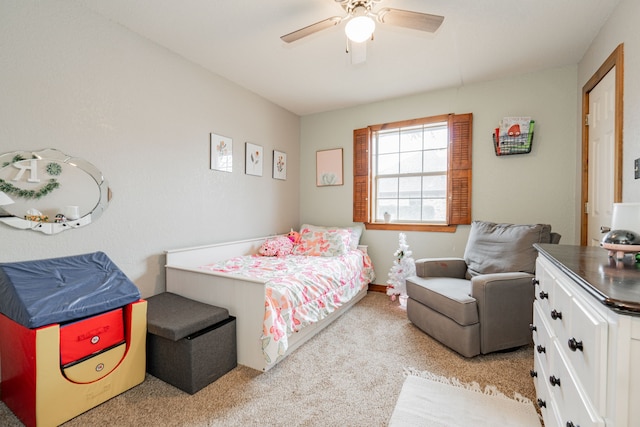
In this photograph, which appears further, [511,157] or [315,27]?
[511,157]

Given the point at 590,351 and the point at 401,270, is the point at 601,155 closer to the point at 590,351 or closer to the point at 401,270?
the point at 401,270

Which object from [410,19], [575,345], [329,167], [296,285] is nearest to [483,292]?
[575,345]

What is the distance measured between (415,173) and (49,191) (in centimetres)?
353

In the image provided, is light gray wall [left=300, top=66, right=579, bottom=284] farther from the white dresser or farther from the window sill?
the white dresser

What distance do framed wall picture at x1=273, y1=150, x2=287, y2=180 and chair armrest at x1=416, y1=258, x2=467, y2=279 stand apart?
2.17 metres

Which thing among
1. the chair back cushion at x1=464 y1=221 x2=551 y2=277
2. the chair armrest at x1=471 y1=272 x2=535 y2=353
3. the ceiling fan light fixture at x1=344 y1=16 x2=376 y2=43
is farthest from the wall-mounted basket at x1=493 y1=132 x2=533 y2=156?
the ceiling fan light fixture at x1=344 y1=16 x2=376 y2=43

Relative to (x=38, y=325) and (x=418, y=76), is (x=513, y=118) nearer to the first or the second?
(x=418, y=76)

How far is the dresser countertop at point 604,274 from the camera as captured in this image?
687 millimetres

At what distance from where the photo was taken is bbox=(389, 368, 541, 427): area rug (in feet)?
4.91

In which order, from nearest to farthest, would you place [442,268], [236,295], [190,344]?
[190,344]
[236,295]
[442,268]

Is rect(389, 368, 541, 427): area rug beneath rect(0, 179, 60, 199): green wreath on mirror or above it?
beneath

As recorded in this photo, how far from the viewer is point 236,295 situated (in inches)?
79.8

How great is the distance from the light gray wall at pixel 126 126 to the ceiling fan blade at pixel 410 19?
1914 millimetres

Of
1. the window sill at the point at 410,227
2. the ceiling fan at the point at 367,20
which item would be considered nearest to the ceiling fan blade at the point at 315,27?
the ceiling fan at the point at 367,20
